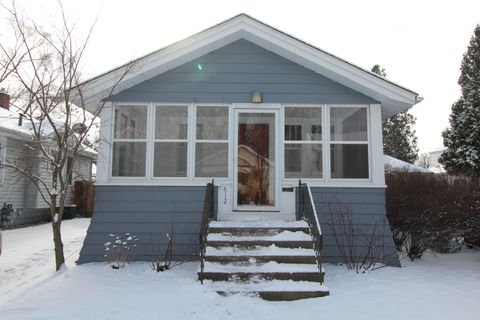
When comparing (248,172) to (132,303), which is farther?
(248,172)

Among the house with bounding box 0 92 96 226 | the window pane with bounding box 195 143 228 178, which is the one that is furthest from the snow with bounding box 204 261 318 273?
the house with bounding box 0 92 96 226

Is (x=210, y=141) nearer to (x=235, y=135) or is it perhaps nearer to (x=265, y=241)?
(x=235, y=135)

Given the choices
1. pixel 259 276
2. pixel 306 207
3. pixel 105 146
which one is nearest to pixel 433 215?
pixel 306 207

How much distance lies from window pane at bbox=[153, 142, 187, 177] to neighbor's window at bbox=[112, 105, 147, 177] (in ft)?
0.94

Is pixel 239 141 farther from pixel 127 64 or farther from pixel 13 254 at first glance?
pixel 13 254

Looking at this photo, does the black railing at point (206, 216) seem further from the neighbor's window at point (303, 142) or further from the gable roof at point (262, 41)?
the gable roof at point (262, 41)

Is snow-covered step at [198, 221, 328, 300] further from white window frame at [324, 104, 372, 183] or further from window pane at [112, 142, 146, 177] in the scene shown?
window pane at [112, 142, 146, 177]

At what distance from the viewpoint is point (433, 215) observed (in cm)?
823

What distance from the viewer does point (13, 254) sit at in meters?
9.30

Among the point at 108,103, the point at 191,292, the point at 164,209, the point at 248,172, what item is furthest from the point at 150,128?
the point at 191,292

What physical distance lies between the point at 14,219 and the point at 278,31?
11835mm

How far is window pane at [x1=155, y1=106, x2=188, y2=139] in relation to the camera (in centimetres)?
843

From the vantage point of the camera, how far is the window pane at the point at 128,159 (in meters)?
8.32

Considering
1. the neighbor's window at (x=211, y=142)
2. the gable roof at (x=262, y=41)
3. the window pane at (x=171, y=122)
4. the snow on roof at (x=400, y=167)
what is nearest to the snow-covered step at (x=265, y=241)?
the neighbor's window at (x=211, y=142)
